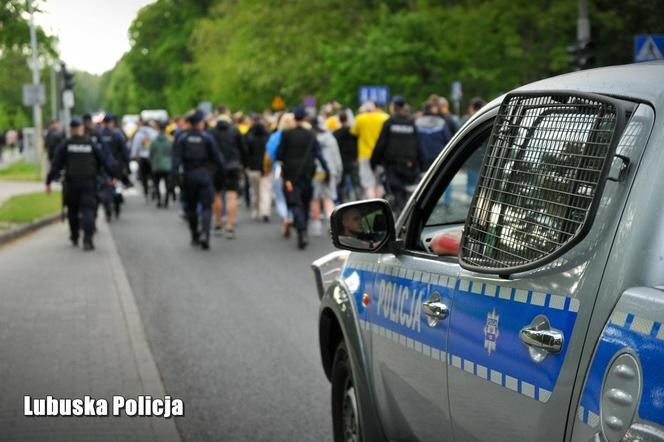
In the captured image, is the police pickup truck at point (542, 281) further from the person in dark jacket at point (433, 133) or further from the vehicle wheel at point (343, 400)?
the person in dark jacket at point (433, 133)

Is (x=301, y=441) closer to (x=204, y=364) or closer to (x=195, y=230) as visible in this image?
(x=204, y=364)

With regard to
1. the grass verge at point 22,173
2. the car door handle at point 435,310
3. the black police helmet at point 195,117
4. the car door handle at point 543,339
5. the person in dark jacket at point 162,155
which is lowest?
the grass verge at point 22,173

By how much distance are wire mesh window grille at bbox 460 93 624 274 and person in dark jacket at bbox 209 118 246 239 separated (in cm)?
1626

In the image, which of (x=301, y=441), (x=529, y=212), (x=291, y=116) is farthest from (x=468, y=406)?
(x=291, y=116)

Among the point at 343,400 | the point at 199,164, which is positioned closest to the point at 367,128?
the point at 199,164

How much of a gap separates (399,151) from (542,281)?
51.1ft

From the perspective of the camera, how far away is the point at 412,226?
4.86m

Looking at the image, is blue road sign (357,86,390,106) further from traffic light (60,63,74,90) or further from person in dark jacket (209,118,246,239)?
person in dark jacket (209,118,246,239)

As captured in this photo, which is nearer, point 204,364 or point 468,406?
point 468,406

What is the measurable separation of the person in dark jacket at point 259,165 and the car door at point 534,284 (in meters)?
20.0

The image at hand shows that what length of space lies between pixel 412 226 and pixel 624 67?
1.57 m

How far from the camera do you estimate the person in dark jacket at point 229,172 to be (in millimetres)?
20578

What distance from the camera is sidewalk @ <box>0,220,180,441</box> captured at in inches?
272

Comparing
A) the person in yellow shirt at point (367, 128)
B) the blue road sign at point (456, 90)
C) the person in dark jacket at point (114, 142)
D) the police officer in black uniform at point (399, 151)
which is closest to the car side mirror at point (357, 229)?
the police officer in black uniform at point (399, 151)
